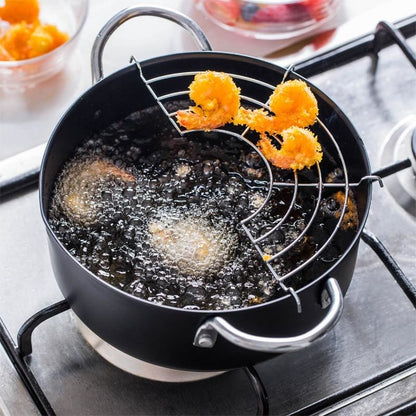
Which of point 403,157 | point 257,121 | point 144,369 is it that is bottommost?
point 144,369

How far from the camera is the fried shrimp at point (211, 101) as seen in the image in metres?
0.89

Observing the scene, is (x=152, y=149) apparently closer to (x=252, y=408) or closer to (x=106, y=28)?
(x=106, y=28)

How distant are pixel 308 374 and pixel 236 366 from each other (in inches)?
5.5

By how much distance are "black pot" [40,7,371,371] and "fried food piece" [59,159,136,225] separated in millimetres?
20

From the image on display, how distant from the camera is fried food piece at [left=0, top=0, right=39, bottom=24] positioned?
1223 mm

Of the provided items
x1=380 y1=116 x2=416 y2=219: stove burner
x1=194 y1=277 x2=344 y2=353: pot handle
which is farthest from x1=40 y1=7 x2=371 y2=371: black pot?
x1=380 y1=116 x2=416 y2=219: stove burner

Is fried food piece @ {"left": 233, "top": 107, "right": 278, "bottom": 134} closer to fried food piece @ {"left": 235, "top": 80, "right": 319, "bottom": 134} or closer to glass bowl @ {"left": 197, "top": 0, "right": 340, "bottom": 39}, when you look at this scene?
fried food piece @ {"left": 235, "top": 80, "right": 319, "bottom": 134}

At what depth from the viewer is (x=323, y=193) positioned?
37.6 inches

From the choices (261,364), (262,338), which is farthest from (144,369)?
(262,338)

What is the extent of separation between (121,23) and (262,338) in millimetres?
482

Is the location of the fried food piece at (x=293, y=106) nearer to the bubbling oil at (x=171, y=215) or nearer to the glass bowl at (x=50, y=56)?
the bubbling oil at (x=171, y=215)

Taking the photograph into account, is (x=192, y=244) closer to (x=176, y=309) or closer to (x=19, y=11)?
(x=176, y=309)

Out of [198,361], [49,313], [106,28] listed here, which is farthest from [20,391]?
[106,28]

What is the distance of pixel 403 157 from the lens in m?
1.13
